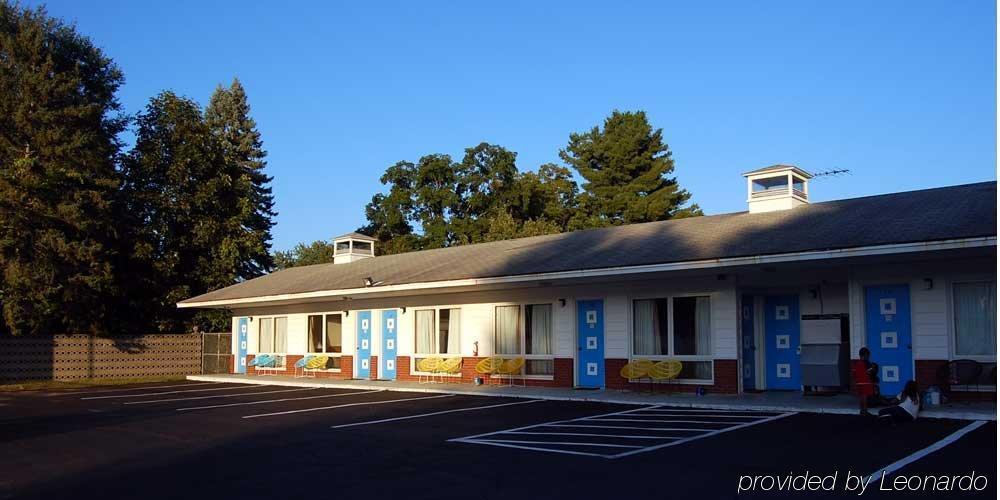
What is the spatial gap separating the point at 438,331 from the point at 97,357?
13.0 meters

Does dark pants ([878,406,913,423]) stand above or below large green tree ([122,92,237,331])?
below

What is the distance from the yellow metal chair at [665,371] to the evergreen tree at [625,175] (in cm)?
3112

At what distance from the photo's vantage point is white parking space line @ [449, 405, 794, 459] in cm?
1092

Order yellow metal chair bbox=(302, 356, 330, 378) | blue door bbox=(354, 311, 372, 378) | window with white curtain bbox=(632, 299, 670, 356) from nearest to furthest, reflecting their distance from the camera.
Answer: window with white curtain bbox=(632, 299, 670, 356) < blue door bbox=(354, 311, 372, 378) < yellow metal chair bbox=(302, 356, 330, 378)

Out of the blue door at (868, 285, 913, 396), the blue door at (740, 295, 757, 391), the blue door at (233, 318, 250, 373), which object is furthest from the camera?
the blue door at (233, 318, 250, 373)

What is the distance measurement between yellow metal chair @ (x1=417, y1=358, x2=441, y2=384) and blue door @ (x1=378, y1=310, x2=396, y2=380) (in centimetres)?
106

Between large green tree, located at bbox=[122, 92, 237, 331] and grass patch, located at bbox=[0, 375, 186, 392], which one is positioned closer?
grass patch, located at bbox=[0, 375, 186, 392]

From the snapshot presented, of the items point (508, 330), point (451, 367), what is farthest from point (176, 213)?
point (508, 330)

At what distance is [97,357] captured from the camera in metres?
28.3

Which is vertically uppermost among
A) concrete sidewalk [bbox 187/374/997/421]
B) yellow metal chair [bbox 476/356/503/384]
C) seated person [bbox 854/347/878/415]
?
seated person [bbox 854/347/878/415]

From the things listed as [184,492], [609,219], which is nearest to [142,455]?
[184,492]

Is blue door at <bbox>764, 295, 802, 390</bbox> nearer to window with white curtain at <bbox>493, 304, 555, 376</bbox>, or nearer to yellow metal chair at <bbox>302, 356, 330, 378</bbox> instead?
window with white curtain at <bbox>493, 304, 555, 376</bbox>

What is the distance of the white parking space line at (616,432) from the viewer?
10.9m

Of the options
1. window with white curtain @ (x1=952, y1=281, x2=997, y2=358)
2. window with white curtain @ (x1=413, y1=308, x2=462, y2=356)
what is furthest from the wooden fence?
window with white curtain @ (x1=952, y1=281, x2=997, y2=358)
